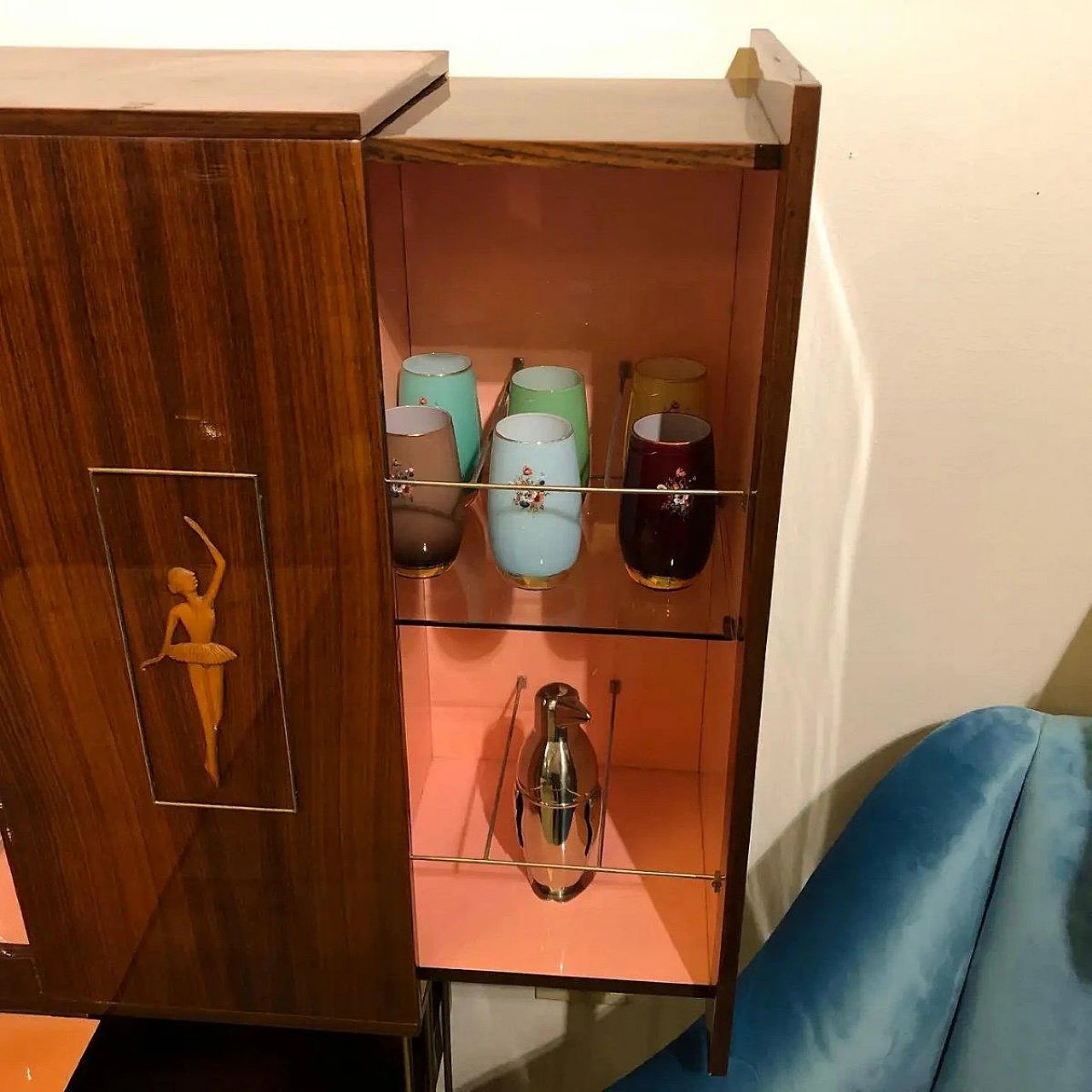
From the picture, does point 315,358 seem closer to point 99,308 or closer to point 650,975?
point 99,308

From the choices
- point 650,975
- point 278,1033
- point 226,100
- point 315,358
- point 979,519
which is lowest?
point 278,1033

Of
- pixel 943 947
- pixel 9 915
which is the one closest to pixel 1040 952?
pixel 943 947

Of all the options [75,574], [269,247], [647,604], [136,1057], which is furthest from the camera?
[136,1057]

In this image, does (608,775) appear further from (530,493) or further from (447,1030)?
(447,1030)

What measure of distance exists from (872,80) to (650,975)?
93 centimetres

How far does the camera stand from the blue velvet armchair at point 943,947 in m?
1.09

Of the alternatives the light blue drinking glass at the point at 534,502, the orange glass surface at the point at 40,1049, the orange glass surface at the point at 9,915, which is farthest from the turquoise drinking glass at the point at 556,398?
the orange glass surface at the point at 40,1049

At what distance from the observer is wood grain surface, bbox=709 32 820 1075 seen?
67 centimetres

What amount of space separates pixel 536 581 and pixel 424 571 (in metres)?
0.11

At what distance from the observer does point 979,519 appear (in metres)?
1.22

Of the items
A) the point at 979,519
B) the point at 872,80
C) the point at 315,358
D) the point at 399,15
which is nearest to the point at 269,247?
the point at 315,358

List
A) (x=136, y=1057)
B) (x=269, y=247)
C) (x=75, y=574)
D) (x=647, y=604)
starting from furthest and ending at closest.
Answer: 1. (x=136, y=1057)
2. (x=647, y=604)
3. (x=75, y=574)
4. (x=269, y=247)

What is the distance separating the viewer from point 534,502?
0.92 m

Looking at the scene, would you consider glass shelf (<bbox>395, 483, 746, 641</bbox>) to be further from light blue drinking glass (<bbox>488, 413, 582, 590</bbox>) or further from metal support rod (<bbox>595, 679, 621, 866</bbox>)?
metal support rod (<bbox>595, 679, 621, 866</bbox>)
